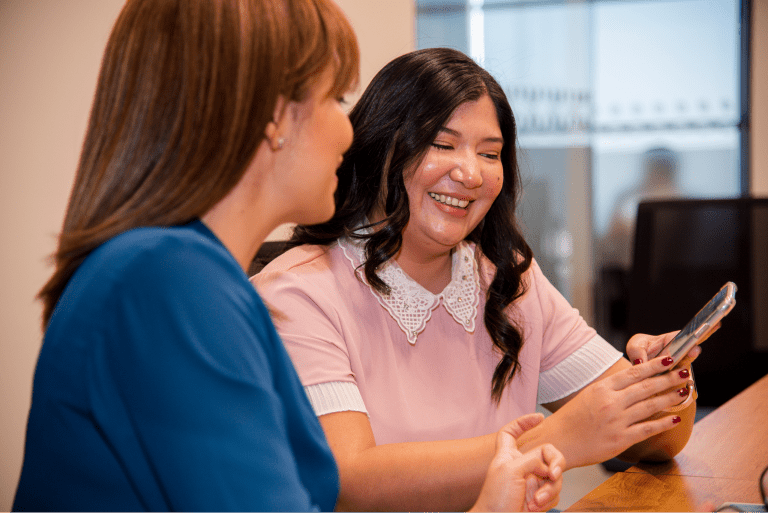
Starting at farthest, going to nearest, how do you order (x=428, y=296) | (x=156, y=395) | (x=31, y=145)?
(x=31, y=145)
(x=428, y=296)
(x=156, y=395)

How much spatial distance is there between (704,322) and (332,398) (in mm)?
550

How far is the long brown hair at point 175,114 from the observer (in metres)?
0.64

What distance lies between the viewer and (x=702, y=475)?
108 cm

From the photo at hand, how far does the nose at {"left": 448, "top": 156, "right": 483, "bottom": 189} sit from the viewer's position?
1278mm

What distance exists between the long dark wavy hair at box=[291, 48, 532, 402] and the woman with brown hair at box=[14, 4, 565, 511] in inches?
18.9

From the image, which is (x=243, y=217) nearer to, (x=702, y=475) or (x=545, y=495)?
(x=545, y=495)

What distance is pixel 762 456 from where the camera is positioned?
114 cm

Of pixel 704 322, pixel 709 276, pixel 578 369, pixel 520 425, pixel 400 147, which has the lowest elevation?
pixel 709 276

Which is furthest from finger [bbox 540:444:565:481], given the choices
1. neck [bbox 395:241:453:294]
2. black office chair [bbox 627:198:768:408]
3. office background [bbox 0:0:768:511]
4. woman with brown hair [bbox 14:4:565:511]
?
black office chair [bbox 627:198:768:408]

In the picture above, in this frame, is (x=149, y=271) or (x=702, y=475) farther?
(x=702, y=475)

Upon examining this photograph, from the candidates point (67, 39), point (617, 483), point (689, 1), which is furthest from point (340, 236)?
point (689, 1)

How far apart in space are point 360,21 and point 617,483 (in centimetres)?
149

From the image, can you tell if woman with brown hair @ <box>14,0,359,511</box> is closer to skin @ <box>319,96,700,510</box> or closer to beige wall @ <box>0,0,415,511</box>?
skin @ <box>319,96,700,510</box>

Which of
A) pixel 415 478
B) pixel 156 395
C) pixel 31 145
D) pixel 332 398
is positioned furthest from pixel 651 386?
pixel 31 145
